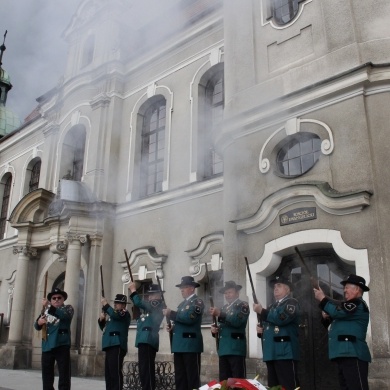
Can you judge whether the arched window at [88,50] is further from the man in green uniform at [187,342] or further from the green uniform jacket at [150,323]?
the man in green uniform at [187,342]

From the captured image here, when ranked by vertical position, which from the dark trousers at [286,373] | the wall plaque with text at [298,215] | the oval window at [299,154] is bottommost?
the dark trousers at [286,373]

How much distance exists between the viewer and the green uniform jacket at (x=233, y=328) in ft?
17.9

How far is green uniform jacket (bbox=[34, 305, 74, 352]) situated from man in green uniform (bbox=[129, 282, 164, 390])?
0.88 meters

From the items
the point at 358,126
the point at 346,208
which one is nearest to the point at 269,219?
the point at 346,208

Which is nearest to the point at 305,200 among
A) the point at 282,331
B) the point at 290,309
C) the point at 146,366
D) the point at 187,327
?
the point at 290,309

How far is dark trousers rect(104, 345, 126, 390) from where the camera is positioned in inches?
242

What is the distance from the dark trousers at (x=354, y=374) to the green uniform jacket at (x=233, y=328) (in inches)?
53.6

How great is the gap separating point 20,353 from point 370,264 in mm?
9498

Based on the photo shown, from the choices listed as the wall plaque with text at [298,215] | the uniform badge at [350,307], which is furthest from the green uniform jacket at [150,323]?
the uniform badge at [350,307]

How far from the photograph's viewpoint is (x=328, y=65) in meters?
6.70

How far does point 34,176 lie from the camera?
1579cm

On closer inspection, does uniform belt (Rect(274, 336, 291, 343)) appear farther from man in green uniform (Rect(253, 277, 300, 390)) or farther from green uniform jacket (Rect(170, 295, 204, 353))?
green uniform jacket (Rect(170, 295, 204, 353))

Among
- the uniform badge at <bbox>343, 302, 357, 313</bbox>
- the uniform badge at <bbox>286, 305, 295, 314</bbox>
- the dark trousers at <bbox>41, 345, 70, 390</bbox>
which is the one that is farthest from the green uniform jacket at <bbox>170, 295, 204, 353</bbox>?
the uniform badge at <bbox>343, 302, 357, 313</bbox>

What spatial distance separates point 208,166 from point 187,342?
5116 millimetres
